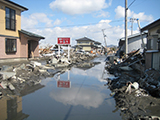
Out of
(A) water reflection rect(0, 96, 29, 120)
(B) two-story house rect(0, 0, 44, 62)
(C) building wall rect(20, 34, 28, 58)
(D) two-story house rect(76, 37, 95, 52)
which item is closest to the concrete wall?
(A) water reflection rect(0, 96, 29, 120)

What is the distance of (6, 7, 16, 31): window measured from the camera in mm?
14242

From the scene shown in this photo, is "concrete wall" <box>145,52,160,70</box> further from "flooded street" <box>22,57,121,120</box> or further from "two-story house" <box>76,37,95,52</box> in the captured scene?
"two-story house" <box>76,37,95,52</box>

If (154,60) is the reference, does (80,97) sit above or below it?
below

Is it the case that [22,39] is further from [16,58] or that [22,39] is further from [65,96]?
[65,96]

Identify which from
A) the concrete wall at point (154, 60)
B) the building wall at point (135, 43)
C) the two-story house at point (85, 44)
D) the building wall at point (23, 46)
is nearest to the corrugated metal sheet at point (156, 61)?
the concrete wall at point (154, 60)

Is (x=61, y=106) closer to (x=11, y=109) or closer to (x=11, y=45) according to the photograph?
(x=11, y=109)

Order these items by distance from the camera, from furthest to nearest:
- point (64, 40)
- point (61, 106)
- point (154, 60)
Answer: point (64, 40) < point (154, 60) < point (61, 106)

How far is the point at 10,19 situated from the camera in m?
14.5

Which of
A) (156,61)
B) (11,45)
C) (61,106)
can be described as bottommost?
(61,106)

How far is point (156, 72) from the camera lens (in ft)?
21.1

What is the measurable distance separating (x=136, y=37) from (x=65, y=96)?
24.5 metres

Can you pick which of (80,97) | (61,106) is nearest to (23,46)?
(80,97)

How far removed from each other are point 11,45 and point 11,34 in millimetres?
1211

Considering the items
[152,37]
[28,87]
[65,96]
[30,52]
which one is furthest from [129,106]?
[30,52]
